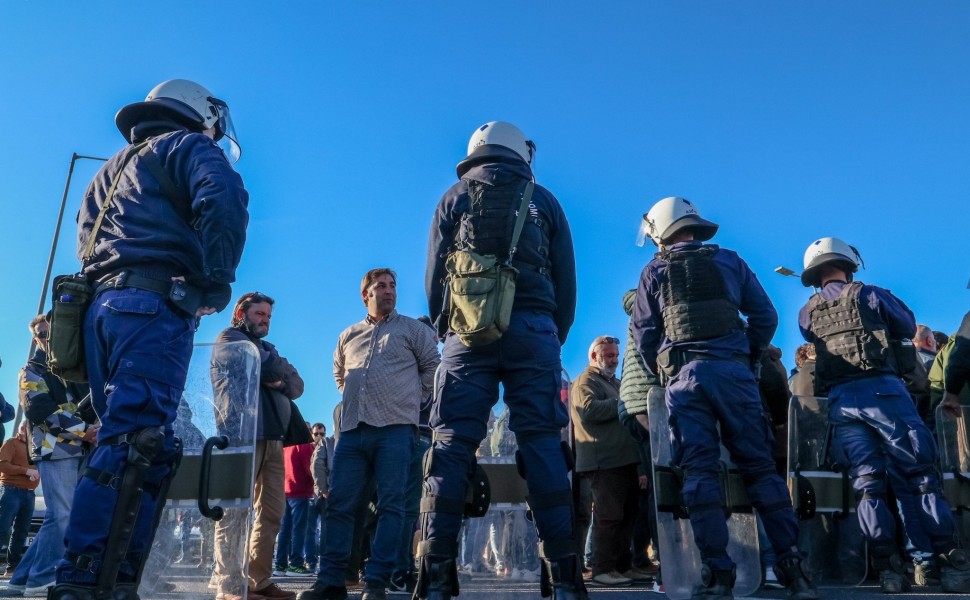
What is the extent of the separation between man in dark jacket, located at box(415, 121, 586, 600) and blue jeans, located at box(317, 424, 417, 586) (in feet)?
3.80

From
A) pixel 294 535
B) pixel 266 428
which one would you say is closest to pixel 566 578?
pixel 266 428

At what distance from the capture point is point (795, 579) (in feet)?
14.6

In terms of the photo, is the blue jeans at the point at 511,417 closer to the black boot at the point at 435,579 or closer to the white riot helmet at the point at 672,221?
the black boot at the point at 435,579

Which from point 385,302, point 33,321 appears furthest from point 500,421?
point 33,321

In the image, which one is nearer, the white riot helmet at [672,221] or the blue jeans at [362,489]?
the blue jeans at [362,489]

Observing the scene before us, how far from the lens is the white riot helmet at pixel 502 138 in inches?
178

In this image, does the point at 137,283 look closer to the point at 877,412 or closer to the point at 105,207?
the point at 105,207

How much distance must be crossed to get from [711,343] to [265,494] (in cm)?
293

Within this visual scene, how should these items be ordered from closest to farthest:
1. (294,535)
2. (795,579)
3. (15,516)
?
(795,579) < (15,516) < (294,535)

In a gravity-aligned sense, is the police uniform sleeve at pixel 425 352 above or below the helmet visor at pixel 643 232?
below

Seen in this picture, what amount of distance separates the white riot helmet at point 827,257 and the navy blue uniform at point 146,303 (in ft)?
13.9

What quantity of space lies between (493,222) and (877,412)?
2.98m

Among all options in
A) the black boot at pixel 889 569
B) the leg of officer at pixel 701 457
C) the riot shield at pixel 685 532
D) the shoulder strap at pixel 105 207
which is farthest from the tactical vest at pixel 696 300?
the shoulder strap at pixel 105 207

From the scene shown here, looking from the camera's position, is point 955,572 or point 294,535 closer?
point 955,572
